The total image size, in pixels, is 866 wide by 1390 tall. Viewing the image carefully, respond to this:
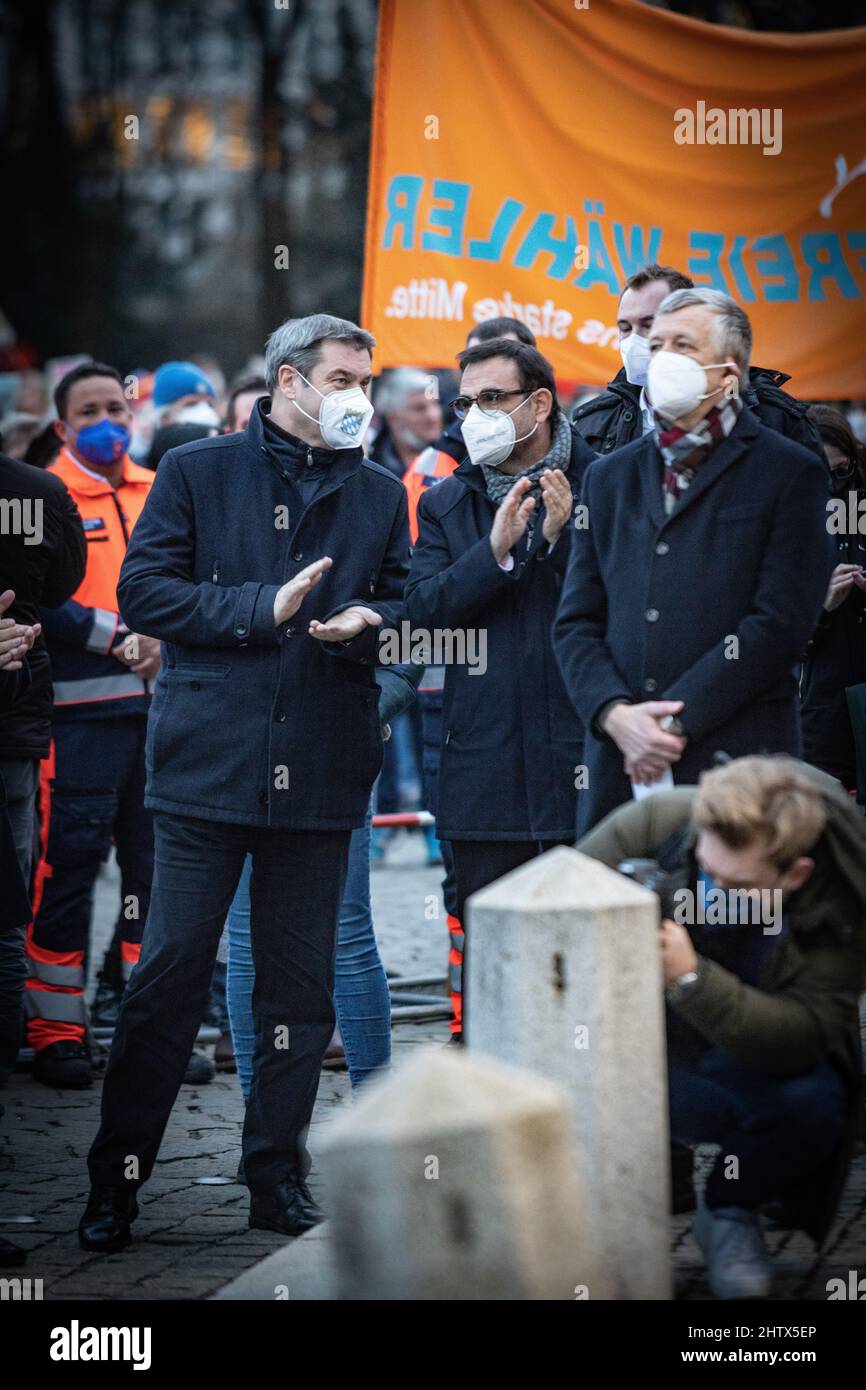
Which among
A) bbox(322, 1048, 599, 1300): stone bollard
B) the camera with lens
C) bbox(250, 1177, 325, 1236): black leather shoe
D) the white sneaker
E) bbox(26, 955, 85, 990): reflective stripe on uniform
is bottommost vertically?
bbox(250, 1177, 325, 1236): black leather shoe

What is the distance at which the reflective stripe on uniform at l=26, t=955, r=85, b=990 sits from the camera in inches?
295

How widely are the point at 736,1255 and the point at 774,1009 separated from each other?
507mm

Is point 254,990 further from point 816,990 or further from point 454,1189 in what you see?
point 454,1189

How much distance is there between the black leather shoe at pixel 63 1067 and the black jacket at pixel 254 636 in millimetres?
2027

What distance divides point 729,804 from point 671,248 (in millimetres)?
4196

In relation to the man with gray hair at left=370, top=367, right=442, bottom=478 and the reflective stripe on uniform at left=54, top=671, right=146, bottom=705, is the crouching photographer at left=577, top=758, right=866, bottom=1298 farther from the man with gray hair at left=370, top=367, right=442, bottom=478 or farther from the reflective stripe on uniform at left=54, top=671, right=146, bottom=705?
the man with gray hair at left=370, top=367, right=442, bottom=478

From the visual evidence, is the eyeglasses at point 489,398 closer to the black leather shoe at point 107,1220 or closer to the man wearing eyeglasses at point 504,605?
the man wearing eyeglasses at point 504,605

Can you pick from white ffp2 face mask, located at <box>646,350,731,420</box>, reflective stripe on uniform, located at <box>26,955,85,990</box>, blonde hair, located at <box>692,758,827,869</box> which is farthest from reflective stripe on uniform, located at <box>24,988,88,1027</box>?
blonde hair, located at <box>692,758,827,869</box>

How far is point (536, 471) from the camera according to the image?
5.96 metres

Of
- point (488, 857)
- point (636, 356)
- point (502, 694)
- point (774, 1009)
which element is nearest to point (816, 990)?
point (774, 1009)

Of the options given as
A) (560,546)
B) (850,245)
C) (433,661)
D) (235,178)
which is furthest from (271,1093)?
(235,178)

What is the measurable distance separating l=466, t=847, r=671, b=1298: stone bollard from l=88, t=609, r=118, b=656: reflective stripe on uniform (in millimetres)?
3858
